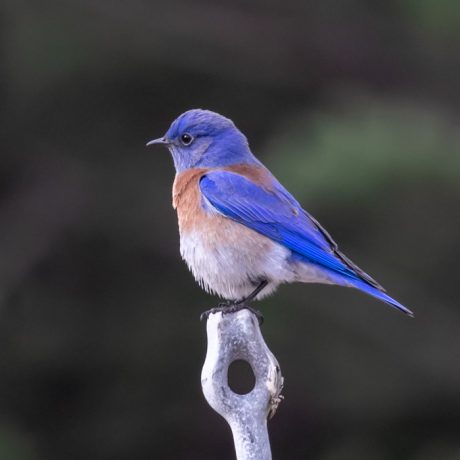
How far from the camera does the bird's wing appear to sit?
4.96m

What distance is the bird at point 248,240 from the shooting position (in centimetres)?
494

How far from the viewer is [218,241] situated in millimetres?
4992

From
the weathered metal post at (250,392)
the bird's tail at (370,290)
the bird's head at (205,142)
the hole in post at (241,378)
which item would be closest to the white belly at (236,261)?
the bird's tail at (370,290)

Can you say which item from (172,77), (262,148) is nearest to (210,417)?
(262,148)

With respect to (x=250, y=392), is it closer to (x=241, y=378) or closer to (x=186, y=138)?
(x=186, y=138)

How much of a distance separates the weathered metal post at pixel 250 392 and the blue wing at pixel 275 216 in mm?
1584

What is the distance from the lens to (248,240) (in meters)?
5.02

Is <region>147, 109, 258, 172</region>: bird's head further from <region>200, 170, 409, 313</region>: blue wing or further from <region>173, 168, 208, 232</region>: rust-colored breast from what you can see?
<region>200, 170, 409, 313</region>: blue wing

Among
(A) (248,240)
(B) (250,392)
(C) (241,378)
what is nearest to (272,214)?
(A) (248,240)

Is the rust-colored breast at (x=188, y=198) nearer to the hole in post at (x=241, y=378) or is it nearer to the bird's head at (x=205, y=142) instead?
the bird's head at (x=205, y=142)

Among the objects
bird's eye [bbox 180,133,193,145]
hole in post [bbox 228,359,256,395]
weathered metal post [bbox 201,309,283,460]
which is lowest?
weathered metal post [bbox 201,309,283,460]

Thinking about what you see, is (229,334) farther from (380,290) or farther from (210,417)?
(210,417)

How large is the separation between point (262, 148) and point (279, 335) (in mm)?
1426

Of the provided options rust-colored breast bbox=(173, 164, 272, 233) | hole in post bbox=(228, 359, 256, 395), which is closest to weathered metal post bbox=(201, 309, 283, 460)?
rust-colored breast bbox=(173, 164, 272, 233)
